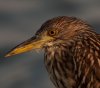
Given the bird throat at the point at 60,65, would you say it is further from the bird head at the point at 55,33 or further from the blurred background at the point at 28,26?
the blurred background at the point at 28,26

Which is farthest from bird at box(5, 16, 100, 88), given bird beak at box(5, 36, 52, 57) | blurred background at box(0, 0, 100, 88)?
blurred background at box(0, 0, 100, 88)

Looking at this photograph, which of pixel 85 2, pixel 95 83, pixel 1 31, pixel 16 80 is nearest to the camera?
pixel 95 83

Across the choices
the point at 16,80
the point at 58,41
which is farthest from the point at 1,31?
the point at 58,41

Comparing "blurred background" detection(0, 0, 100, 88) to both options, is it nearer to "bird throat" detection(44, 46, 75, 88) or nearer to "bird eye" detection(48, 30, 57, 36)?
"bird throat" detection(44, 46, 75, 88)

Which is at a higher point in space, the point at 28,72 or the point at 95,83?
the point at 95,83

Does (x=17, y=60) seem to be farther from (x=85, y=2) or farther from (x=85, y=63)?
(x=85, y=63)

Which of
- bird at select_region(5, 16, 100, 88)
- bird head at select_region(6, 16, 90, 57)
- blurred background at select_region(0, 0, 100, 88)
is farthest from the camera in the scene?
blurred background at select_region(0, 0, 100, 88)

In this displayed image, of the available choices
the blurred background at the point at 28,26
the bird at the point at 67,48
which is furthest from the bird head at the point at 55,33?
the blurred background at the point at 28,26
